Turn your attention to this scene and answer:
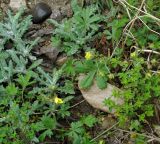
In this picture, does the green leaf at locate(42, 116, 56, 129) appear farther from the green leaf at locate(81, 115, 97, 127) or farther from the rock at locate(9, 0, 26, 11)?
the rock at locate(9, 0, 26, 11)

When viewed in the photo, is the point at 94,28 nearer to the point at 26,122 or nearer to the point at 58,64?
the point at 58,64

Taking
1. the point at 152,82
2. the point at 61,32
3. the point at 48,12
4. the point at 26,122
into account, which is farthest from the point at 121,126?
the point at 48,12

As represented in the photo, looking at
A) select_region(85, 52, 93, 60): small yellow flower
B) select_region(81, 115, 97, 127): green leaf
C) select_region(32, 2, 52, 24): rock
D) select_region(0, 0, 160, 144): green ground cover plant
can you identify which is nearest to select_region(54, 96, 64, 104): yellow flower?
select_region(0, 0, 160, 144): green ground cover plant

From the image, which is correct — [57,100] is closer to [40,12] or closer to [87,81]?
[87,81]

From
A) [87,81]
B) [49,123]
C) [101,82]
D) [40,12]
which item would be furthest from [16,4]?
[49,123]

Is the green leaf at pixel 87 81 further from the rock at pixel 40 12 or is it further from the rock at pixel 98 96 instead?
the rock at pixel 40 12

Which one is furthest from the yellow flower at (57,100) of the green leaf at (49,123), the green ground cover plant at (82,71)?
the green leaf at (49,123)
